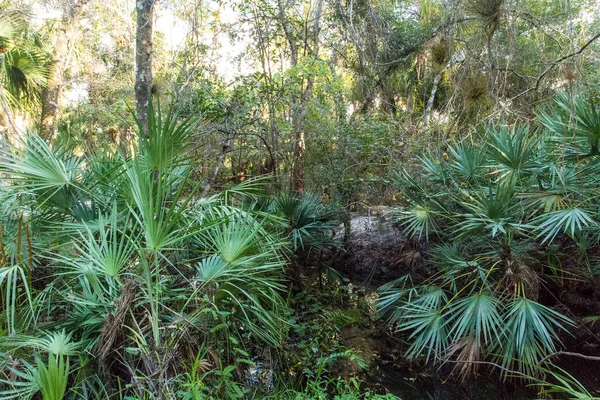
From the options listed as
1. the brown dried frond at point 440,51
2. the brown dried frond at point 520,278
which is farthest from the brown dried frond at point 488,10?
the brown dried frond at point 440,51

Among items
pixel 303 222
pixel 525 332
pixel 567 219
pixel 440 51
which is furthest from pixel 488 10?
pixel 440 51

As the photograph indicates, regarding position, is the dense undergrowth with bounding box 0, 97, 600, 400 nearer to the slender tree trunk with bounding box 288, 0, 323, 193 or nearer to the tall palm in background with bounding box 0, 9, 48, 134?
the slender tree trunk with bounding box 288, 0, 323, 193

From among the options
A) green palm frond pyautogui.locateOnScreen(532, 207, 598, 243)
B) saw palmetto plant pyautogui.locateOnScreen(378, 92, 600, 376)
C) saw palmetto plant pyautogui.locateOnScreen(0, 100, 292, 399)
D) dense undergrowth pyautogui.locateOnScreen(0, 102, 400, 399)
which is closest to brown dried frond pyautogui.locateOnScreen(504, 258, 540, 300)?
saw palmetto plant pyautogui.locateOnScreen(378, 92, 600, 376)

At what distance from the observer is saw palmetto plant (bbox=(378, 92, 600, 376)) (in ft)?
12.4

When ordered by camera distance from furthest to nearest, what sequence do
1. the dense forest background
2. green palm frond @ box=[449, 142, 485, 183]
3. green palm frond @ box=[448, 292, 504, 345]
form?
green palm frond @ box=[449, 142, 485, 183], green palm frond @ box=[448, 292, 504, 345], the dense forest background

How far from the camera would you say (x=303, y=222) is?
20.1ft

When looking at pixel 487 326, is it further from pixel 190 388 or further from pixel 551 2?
pixel 551 2

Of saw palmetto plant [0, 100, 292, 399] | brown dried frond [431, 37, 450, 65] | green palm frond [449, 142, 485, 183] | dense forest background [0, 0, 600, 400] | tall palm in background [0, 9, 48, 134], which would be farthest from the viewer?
brown dried frond [431, 37, 450, 65]

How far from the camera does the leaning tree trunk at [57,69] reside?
7.63 m

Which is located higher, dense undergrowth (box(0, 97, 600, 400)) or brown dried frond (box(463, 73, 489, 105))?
brown dried frond (box(463, 73, 489, 105))

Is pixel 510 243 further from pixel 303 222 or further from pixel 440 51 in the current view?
pixel 440 51

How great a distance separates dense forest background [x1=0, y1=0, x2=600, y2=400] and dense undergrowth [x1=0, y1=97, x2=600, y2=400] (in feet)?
0.08

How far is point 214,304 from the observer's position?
3.06m

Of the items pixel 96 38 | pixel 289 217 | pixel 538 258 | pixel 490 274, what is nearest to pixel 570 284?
pixel 538 258
